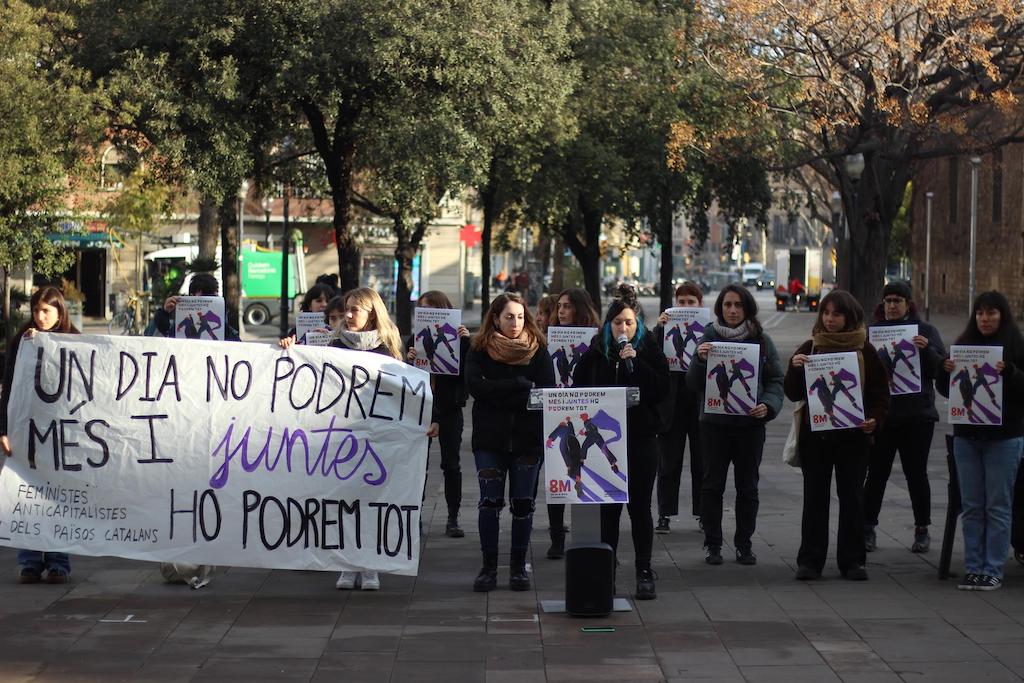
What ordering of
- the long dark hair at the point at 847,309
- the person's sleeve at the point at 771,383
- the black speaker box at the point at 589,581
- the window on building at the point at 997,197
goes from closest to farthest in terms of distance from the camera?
the black speaker box at the point at 589,581
the long dark hair at the point at 847,309
the person's sleeve at the point at 771,383
the window on building at the point at 997,197

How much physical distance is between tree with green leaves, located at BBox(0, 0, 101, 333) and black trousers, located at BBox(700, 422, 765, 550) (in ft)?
49.3

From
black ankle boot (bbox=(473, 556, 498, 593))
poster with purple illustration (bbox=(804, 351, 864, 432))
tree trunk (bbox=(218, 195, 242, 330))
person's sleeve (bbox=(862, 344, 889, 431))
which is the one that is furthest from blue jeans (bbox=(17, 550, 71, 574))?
tree trunk (bbox=(218, 195, 242, 330))

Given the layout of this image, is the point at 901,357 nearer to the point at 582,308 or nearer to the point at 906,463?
the point at 906,463

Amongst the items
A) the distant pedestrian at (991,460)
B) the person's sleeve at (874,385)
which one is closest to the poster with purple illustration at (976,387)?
the distant pedestrian at (991,460)

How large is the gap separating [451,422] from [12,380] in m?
3.02

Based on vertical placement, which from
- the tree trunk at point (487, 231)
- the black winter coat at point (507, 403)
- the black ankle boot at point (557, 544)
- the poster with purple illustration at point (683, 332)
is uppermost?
the tree trunk at point (487, 231)

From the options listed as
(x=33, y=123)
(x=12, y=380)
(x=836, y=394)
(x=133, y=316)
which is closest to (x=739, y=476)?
(x=836, y=394)

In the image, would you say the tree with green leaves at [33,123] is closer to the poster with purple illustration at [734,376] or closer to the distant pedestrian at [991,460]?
the poster with purple illustration at [734,376]

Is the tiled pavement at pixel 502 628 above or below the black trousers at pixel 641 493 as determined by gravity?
below

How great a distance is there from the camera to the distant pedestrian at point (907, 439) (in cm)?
956

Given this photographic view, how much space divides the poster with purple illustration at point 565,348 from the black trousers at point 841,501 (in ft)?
5.45

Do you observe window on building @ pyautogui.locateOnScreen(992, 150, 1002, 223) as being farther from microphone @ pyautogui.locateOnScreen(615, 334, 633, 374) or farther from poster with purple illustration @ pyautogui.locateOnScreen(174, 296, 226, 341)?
microphone @ pyautogui.locateOnScreen(615, 334, 633, 374)

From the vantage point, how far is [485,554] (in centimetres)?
842

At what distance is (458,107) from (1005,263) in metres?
34.5
